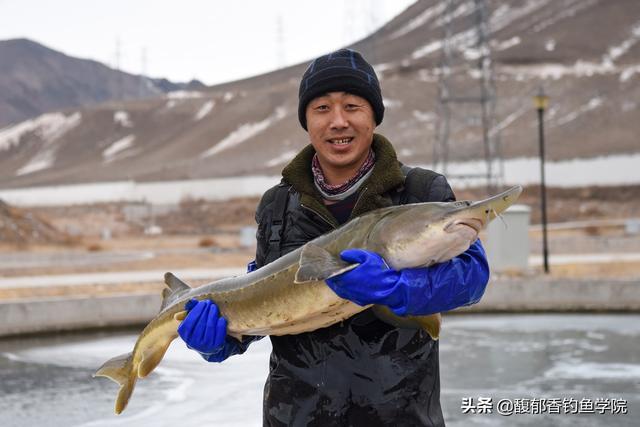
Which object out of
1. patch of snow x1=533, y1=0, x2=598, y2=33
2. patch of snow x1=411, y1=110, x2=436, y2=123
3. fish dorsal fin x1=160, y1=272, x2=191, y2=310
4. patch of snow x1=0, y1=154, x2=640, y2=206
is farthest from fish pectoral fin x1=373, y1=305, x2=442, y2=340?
patch of snow x1=533, y1=0, x2=598, y2=33

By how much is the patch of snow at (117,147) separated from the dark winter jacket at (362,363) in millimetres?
123106

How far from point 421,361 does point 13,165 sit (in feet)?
444

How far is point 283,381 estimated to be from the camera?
3.22 meters

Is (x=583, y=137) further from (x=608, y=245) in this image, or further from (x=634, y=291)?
(x=634, y=291)

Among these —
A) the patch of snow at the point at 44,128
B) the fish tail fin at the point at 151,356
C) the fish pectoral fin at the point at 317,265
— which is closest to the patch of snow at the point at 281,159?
the patch of snow at the point at 44,128

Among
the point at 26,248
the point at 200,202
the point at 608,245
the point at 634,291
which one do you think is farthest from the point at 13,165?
the point at 634,291

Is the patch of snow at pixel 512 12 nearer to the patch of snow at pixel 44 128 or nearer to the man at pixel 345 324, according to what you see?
the patch of snow at pixel 44 128

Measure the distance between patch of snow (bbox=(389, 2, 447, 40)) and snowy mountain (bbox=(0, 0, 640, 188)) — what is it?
1714mm

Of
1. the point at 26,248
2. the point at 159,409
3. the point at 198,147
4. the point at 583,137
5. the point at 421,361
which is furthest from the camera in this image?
the point at 198,147

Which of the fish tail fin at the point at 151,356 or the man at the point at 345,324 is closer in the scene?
the man at the point at 345,324

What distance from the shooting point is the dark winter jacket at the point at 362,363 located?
121 inches

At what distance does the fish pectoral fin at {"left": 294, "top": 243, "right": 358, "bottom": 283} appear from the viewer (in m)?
2.78

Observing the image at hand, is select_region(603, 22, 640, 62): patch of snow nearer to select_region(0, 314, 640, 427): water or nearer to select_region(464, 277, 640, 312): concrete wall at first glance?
select_region(464, 277, 640, 312): concrete wall

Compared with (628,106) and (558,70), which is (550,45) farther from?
(628,106)
